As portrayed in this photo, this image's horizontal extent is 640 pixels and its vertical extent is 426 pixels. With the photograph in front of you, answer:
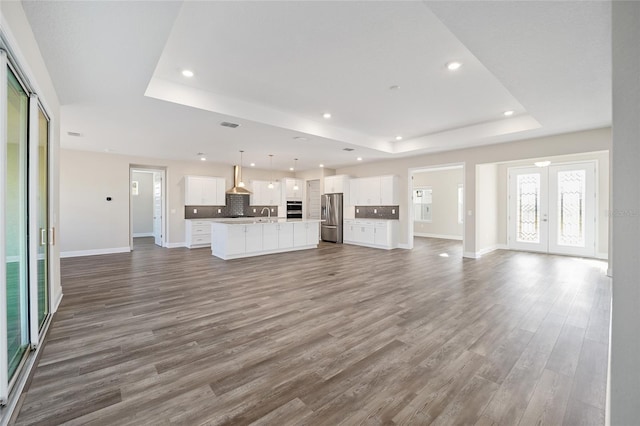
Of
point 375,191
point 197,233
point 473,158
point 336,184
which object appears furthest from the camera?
point 336,184

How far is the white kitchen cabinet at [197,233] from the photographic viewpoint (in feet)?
27.5

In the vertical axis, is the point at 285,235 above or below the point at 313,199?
below

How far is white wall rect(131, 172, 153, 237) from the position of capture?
11219mm

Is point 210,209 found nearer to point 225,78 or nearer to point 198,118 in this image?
point 198,118

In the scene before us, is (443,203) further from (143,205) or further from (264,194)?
(143,205)

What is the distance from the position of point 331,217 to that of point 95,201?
269 inches

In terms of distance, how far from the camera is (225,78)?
360 centimetres

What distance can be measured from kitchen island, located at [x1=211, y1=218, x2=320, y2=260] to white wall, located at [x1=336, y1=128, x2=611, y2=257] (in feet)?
9.05

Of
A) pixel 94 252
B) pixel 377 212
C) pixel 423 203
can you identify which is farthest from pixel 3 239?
pixel 423 203

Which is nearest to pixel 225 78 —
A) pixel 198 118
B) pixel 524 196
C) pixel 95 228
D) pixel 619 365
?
pixel 198 118

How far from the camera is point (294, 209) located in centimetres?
1097

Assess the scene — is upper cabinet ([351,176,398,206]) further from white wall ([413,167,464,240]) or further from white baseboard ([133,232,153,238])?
white baseboard ([133,232,153,238])

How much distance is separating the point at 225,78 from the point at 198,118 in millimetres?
1135

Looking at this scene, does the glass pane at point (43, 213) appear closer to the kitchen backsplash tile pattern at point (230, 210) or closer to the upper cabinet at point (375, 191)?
the kitchen backsplash tile pattern at point (230, 210)
